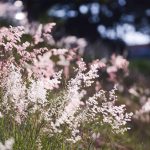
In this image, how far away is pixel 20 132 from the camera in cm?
383

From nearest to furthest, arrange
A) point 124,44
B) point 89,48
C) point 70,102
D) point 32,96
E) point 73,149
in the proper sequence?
point 32,96 < point 70,102 < point 73,149 < point 89,48 < point 124,44

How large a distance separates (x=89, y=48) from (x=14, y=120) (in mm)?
11210

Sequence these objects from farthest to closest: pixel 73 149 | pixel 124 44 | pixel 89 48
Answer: pixel 124 44 < pixel 89 48 < pixel 73 149

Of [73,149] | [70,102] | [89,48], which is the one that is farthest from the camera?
[89,48]

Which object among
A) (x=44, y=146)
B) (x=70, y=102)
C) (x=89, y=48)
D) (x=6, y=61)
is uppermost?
(x=89, y=48)

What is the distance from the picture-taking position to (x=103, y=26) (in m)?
15.6

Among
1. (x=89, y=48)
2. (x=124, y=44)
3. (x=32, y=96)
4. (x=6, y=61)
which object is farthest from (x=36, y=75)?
(x=124, y=44)

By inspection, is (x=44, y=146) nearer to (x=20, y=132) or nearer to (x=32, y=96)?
(x=20, y=132)

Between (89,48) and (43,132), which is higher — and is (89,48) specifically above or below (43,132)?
above

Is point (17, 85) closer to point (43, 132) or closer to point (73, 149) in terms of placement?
point (43, 132)

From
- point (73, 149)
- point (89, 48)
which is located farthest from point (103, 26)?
point (73, 149)

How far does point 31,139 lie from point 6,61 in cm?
60

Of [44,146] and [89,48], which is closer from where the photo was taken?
[44,146]

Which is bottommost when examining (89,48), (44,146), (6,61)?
(44,146)
